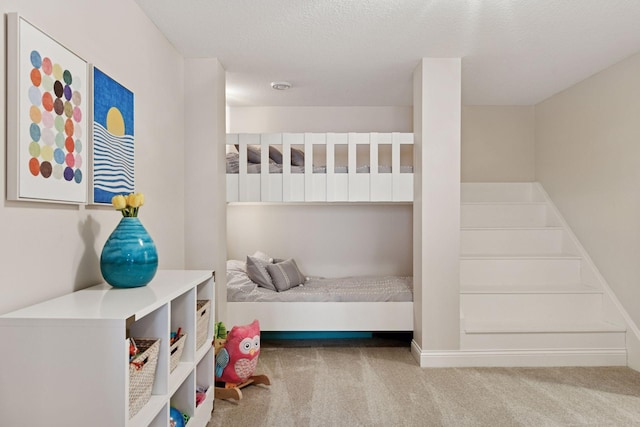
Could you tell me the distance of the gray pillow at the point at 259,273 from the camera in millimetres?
3885

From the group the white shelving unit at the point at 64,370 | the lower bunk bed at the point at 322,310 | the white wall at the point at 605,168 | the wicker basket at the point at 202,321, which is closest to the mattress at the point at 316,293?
the lower bunk bed at the point at 322,310

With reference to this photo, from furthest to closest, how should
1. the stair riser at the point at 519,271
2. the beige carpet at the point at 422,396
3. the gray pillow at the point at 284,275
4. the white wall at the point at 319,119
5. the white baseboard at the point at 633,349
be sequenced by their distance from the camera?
1. the white wall at the point at 319,119
2. the stair riser at the point at 519,271
3. the gray pillow at the point at 284,275
4. the white baseboard at the point at 633,349
5. the beige carpet at the point at 422,396

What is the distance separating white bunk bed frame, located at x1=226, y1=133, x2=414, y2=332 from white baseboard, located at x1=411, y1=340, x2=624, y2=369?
38cm

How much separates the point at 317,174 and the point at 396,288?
44.6 inches

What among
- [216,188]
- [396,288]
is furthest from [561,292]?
[216,188]

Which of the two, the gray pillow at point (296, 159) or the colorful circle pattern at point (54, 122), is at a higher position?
the gray pillow at point (296, 159)

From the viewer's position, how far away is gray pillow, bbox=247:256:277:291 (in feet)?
12.7

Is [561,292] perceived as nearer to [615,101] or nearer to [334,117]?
[615,101]

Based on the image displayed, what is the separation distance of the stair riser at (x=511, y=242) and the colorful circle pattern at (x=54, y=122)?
11.1 ft

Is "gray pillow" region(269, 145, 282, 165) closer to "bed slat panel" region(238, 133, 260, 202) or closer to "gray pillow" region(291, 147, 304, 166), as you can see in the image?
"gray pillow" region(291, 147, 304, 166)

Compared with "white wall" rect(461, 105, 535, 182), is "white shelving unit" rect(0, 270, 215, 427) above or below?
below

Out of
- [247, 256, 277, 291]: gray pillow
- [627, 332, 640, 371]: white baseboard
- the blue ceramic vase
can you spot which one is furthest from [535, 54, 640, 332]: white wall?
the blue ceramic vase

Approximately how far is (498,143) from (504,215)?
2.65 ft

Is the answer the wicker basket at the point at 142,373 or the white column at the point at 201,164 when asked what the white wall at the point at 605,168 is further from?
the wicker basket at the point at 142,373
